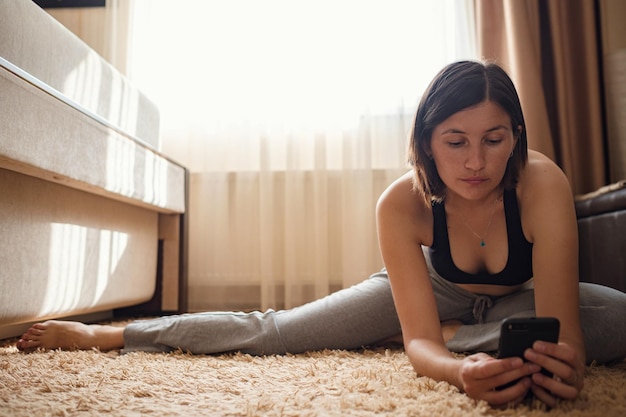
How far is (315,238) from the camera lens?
6.89 feet

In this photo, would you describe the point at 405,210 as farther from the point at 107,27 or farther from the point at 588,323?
the point at 107,27

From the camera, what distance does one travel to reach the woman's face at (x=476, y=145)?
0.80m

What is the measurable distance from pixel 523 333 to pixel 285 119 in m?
1.70

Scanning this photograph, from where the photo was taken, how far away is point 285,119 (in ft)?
7.13

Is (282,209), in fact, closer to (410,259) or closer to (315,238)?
(315,238)

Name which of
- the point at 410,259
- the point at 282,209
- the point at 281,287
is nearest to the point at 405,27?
the point at 282,209

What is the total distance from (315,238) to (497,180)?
1305 mm

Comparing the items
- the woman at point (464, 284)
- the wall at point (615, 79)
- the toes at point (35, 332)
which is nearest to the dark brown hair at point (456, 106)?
the woman at point (464, 284)

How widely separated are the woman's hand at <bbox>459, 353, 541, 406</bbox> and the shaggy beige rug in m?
0.01

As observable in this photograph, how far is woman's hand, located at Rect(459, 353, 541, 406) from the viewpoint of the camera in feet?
1.97

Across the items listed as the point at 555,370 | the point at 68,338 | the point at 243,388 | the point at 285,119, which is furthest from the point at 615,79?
the point at 68,338

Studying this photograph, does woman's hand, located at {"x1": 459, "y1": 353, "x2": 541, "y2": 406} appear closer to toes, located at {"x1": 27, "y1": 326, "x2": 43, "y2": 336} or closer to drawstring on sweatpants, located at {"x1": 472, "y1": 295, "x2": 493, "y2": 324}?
drawstring on sweatpants, located at {"x1": 472, "y1": 295, "x2": 493, "y2": 324}

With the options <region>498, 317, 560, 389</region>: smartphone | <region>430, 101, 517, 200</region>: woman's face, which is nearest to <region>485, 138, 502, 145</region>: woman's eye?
<region>430, 101, 517, 200</region>: woman's face

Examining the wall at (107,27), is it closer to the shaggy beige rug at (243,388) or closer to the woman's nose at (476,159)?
the shaggy beige rug at (243,388)
